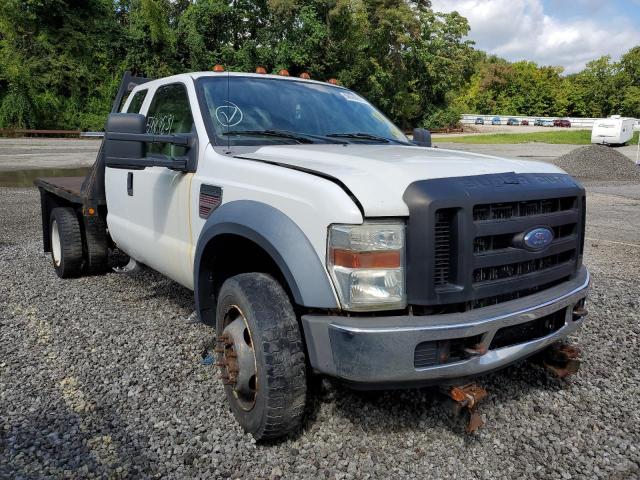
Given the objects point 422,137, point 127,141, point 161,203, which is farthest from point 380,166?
point 422,137

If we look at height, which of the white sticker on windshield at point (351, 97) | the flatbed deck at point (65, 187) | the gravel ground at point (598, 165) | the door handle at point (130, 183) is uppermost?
the white sticker on windshield at point (351, 97)

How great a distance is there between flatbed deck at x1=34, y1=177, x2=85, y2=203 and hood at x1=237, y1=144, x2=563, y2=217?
2.87 meters

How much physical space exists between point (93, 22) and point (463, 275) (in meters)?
41.8

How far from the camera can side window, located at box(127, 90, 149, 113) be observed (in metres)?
4.73

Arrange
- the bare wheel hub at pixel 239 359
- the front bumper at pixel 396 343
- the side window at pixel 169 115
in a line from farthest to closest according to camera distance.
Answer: the side window at pixel 169 115 → the bare wheel hub at pixel 239 359 → the front bumper at pixel 396 343

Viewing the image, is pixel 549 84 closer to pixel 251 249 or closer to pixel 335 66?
pixel 335 66

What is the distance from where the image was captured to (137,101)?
485 centimetres

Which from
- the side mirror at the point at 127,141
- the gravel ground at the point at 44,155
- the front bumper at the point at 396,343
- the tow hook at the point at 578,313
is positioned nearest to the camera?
the front bumper at the point at 396,343

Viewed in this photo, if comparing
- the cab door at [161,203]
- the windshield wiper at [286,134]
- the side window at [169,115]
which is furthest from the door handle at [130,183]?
the windshield wiper at [286,134]

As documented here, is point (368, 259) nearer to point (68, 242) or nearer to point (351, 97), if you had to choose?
point (351, 97)

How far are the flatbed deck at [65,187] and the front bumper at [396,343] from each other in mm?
3654

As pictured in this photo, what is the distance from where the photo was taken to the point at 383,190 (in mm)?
2436

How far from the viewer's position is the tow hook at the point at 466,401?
2582mm

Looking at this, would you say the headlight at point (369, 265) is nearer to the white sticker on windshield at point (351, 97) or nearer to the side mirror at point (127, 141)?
the side mirror at point (127, 141)
